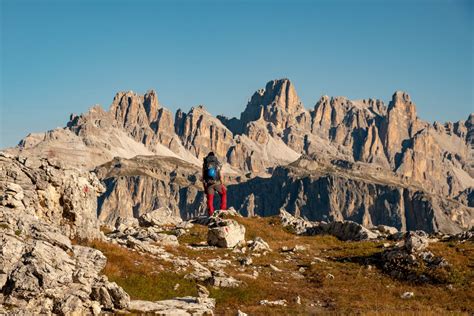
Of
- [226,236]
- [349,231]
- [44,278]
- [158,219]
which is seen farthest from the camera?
[158,219]

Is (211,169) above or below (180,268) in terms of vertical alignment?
above

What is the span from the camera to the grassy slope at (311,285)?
23.3 meters

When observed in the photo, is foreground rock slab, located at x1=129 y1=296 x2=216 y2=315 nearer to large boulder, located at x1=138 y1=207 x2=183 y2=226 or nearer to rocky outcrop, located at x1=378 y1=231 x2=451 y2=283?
rocky outcrop, located at x1=378 y1=231 x2=451 y2=283

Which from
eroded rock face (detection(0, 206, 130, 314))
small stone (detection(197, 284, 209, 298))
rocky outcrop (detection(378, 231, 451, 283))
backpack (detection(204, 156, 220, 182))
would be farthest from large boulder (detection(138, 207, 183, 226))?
eroded rock face (detection(0, 206, 130, 314))

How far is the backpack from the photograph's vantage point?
45469 mm

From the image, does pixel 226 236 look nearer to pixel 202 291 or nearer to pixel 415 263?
pixel 415 263

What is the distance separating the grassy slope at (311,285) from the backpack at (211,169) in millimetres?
9353

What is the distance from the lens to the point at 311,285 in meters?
28.9

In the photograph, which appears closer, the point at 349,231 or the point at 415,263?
the point at 415,263

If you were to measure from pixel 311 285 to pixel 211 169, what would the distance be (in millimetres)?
18861

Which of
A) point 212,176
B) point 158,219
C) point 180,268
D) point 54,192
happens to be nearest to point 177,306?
point 180,268

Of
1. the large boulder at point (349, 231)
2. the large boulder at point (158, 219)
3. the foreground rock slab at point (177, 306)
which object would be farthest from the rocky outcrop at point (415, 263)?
the large boulder at point (158, 219)

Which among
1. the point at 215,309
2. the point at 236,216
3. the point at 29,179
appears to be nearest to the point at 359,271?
the point at 215,309

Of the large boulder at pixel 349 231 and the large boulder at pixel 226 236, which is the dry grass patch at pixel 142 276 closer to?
the large boulder at pixel 226 236
